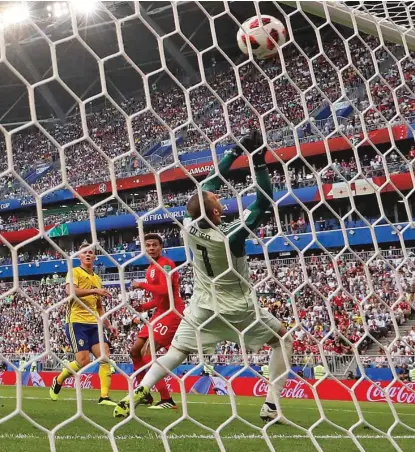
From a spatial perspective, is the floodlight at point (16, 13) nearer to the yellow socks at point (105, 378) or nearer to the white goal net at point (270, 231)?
the white goal net at point (270, 231)

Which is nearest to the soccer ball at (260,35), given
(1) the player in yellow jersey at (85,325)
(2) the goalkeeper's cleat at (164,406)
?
(1) the player in yellow jersey at (85,325)

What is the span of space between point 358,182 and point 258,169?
51 cm

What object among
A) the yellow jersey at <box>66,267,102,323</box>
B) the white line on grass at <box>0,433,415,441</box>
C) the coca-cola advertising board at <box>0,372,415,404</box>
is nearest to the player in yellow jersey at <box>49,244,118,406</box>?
the yellow jersey at <box>66,267,102,323</box>

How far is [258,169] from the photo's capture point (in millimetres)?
2744

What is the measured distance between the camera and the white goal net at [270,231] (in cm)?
207

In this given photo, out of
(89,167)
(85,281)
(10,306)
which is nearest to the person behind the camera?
(85,281)

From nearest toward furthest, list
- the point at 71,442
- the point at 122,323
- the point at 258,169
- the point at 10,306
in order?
the point at 258,169, the point at 71,442, the point at 122,323, the point at 10,306

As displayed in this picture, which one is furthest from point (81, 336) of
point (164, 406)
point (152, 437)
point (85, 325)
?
point (152, 437)

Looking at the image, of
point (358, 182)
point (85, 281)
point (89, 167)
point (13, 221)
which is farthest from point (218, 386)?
point (13, 221)

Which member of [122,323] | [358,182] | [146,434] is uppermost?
[358,182]

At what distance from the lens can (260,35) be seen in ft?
9.66

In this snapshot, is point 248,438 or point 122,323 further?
point 122,323

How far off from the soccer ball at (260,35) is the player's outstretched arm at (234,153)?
40cm

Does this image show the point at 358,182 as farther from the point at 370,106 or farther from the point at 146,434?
the point at 146,434
